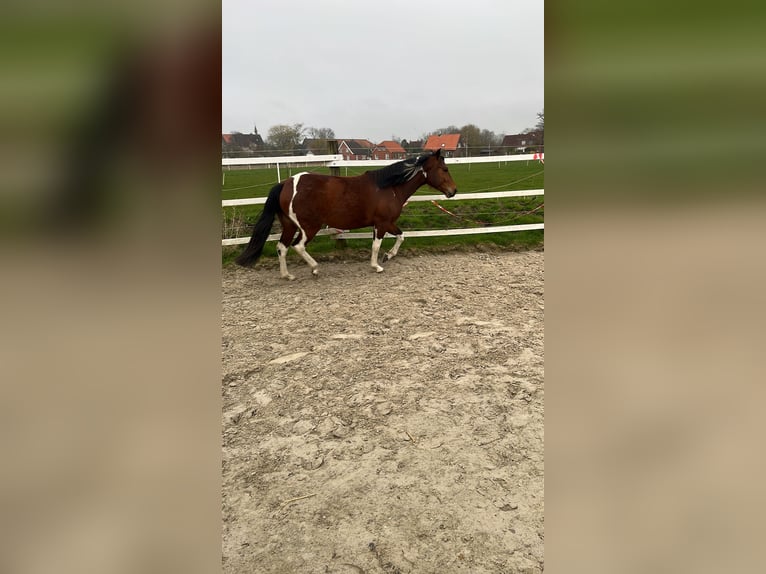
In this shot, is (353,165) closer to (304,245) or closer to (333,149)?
(333,149)

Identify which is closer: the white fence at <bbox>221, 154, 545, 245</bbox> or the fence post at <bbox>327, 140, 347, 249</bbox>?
the white fence at <bbox>221, 154, 545, 245</bbox>

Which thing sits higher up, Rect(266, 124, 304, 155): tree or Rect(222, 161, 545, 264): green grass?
Rect(266, 124, 304, 155): tree

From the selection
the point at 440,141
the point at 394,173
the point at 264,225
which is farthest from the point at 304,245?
the point at 440,141

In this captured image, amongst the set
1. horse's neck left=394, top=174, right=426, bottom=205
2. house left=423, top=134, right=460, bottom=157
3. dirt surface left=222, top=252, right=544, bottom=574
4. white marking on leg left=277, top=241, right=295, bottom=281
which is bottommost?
dirt surface left=222, top=252, right=544, bottom=574

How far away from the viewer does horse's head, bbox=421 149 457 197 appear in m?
4.59

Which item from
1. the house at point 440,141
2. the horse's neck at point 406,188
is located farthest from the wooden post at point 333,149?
the house at point 440,141

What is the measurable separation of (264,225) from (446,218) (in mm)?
2790

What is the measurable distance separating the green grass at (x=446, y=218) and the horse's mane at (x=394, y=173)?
937mm

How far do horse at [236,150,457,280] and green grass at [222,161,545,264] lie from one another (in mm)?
587

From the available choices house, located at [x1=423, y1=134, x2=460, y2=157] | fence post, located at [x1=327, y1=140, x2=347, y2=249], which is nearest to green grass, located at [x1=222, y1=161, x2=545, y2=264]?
fence post, located at [x1=327, y1=140, x2=347, y2=249]

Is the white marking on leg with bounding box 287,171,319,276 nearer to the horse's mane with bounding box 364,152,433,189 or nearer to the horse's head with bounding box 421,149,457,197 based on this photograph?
the horse's mane with bounding box 364,152,433,189
